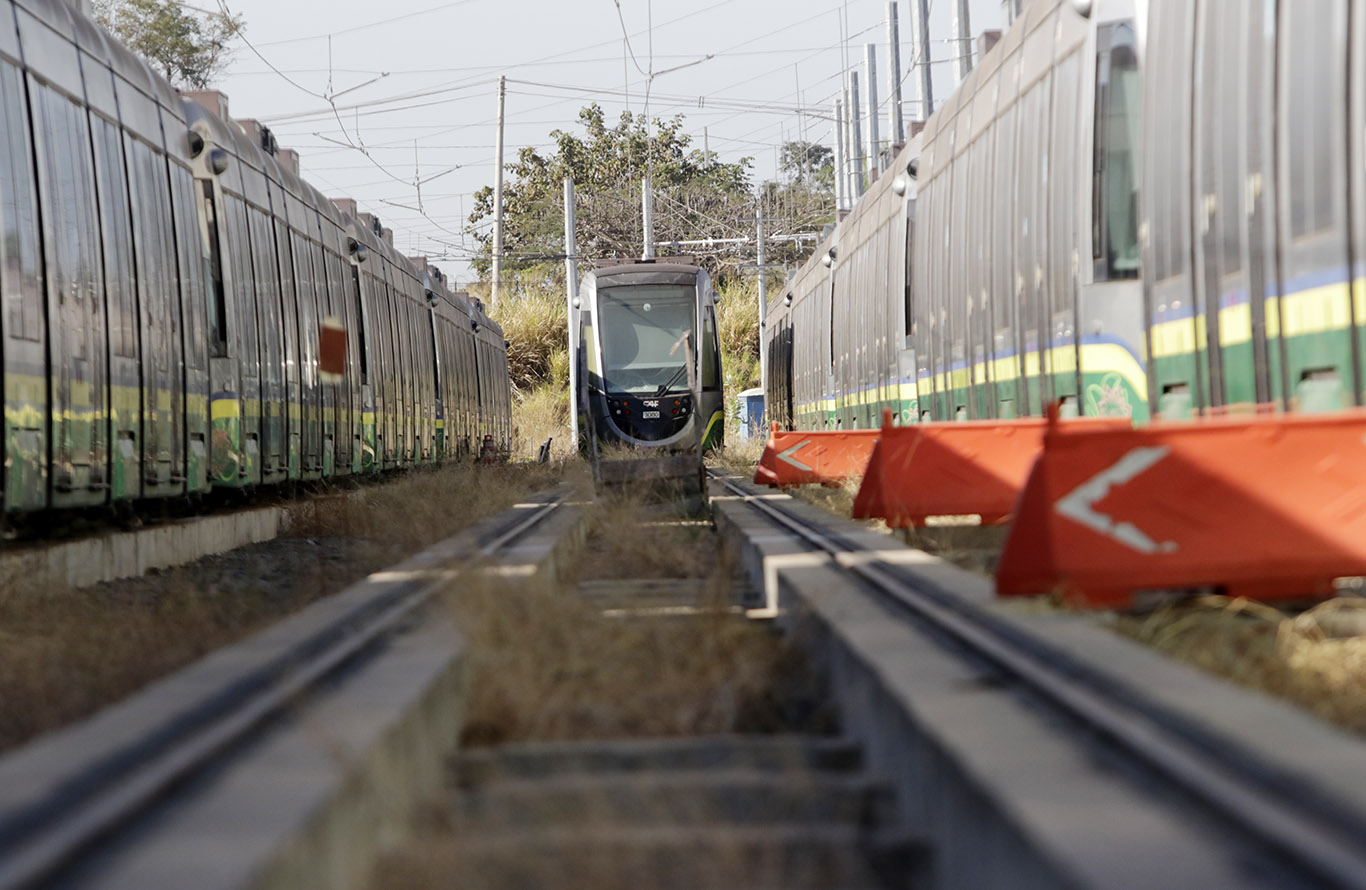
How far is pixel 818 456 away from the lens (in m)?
20.9

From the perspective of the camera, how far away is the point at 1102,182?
11102 mm

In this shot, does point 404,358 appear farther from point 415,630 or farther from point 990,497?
point 415,630

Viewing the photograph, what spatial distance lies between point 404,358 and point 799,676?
69.0 ft

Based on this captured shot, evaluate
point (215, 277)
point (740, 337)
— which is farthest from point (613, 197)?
point (215, 277)

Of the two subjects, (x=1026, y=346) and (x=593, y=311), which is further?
(x=593, y=311)

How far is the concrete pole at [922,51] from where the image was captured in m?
31.6

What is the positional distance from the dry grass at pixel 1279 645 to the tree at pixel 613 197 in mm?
62367

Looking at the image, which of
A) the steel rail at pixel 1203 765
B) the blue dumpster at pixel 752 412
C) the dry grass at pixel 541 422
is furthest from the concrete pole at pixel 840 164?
the steel rail at pixel 1203 765

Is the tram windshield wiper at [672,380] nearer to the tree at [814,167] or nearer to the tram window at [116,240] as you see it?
the tram window at [116,240]

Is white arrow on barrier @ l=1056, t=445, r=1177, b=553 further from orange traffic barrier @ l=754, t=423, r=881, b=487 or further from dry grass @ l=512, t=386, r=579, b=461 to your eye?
dry grass @ l=512, t=386, r=579, b=461

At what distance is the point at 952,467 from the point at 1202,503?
4.95 m

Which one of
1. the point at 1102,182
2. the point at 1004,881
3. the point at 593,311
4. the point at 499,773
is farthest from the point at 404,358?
the point at 1004,881

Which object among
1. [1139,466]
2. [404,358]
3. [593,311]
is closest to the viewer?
[1139,466]

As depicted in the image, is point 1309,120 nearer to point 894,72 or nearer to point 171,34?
point 894,72
